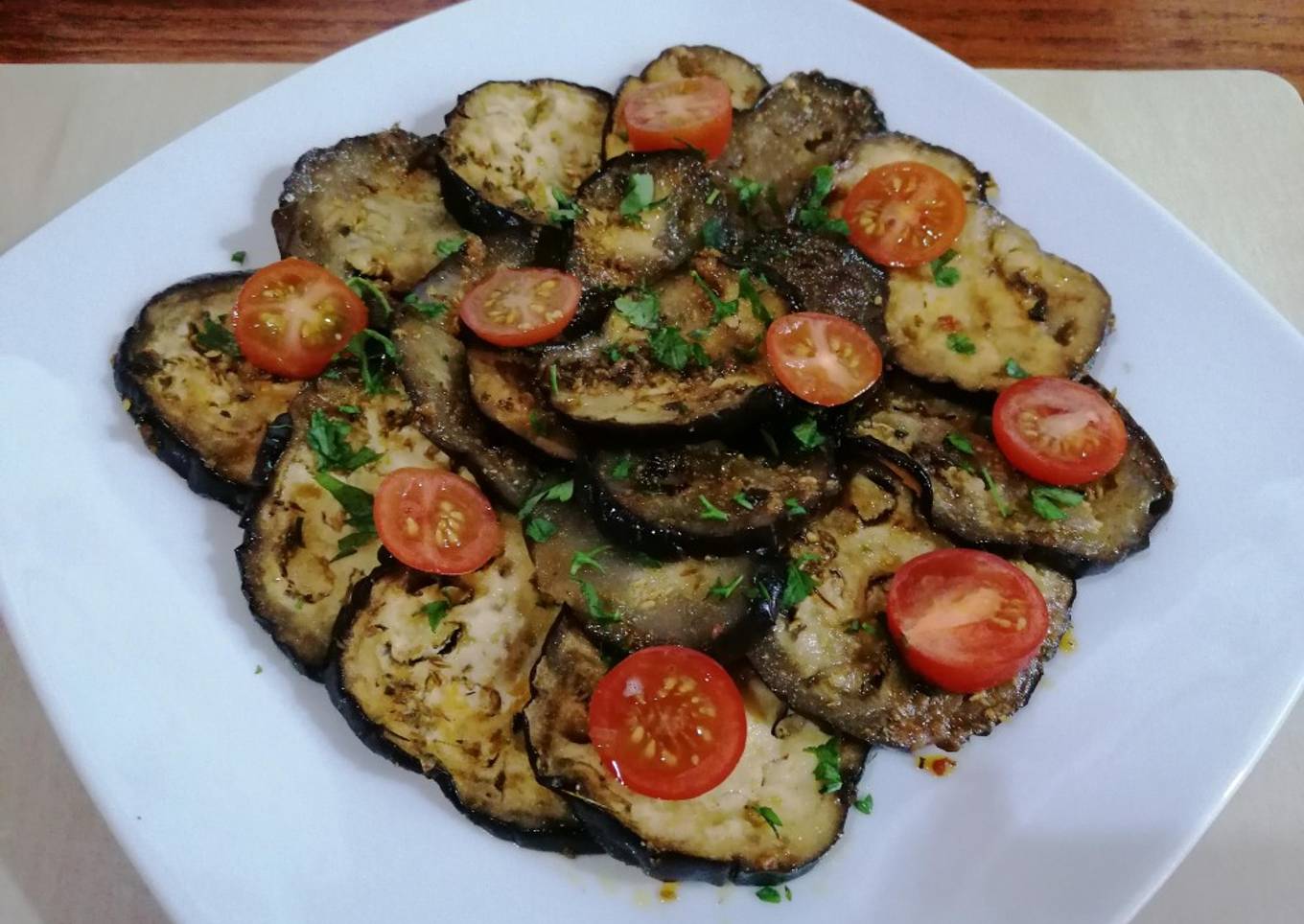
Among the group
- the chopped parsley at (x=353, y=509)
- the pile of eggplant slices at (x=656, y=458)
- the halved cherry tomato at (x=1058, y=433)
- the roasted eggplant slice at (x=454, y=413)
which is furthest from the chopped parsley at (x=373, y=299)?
the halved cherry tomato at (x=1058, y=433)

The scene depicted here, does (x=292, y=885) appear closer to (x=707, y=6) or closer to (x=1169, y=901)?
(x=1169, y=901)

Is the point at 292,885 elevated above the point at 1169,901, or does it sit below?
below

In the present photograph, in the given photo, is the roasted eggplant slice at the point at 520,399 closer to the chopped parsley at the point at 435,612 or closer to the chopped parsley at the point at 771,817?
the chopped parsley at the point at 435,612

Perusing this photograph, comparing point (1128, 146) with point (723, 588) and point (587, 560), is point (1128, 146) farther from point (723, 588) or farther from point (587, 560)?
point (587, 560)

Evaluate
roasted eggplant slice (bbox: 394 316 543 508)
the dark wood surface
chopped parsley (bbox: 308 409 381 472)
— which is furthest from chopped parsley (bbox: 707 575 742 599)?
the dark wood surface

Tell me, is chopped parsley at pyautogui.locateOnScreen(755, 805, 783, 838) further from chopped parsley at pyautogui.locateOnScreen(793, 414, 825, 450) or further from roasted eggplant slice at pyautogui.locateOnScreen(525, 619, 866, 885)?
chopped parsley at pyautogui.locateOnScreen(793, 414, 825, 450)

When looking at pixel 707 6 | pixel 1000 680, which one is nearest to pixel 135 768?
pixel 1000 680

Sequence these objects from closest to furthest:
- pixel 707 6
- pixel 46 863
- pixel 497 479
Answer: pixel 497 479
pixel 46 863
pixel 707 6

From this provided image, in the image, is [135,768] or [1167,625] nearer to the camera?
[135,768]
